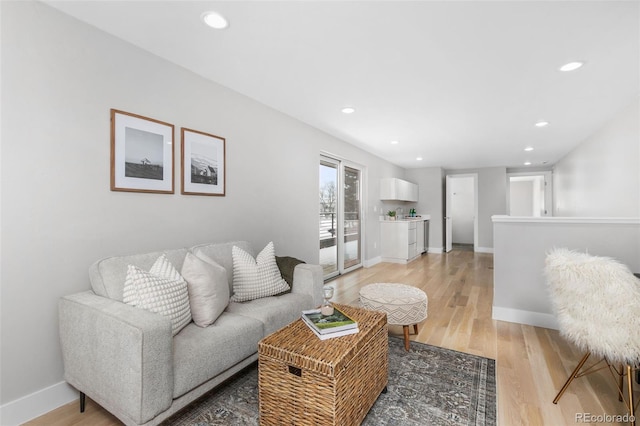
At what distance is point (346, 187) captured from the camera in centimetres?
538

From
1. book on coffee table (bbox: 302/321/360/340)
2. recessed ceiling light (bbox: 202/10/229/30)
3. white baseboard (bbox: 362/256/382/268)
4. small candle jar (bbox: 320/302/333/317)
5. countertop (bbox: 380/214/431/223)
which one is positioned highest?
recessed ceiling light (bbox: 202/10/229/30)

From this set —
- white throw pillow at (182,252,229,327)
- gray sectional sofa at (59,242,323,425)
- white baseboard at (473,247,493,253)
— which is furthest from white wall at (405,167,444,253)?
white throw pillow at (182,252,229,327)

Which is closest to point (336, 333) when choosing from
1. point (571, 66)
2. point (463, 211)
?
point (571, 66)

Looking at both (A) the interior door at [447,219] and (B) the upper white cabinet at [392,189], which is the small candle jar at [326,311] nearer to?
(B) the upper white cabinet at [392,189]

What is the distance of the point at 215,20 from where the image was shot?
1.83 m

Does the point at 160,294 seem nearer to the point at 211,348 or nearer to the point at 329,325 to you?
the point at 211,348

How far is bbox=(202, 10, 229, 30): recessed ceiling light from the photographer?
1778 mm

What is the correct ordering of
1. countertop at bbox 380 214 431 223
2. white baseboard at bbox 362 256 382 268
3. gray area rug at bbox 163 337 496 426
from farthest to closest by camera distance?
countertop at bbox 380 214 431 223
white baseboard at bbox 362 256 382 268
gray area rug at bbox 163 337 496 426

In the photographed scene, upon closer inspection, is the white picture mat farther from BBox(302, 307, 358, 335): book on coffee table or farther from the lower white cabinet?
the lower white cabinet

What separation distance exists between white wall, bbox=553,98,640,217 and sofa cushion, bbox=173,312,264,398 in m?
4.02

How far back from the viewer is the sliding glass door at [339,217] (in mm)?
4734

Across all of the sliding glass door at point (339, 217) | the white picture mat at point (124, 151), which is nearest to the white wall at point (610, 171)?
the sliding glass door at point (339, 217)

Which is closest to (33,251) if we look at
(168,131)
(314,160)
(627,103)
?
(168,131)

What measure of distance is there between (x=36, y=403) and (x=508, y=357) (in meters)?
3.21
